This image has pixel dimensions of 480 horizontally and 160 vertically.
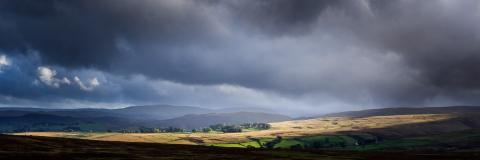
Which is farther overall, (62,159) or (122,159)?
(122,159)

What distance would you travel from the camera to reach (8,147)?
130125 millimetres

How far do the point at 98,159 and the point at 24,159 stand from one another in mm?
16297

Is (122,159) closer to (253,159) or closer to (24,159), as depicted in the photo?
(24,159)

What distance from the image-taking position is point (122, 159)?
371ft

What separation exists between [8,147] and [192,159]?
175 feet

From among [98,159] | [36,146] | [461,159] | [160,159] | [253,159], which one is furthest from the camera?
[461,159]

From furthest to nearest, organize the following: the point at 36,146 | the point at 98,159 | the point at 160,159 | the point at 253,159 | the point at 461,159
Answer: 1. the point at 461,159
2. the point at 36,146
3. the point at 253,159
4. the point at 160,159
5. the point at 98,159

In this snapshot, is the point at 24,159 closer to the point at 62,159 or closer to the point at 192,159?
the point at 62,159

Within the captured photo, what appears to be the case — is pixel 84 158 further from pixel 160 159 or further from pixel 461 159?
pixel 461 159

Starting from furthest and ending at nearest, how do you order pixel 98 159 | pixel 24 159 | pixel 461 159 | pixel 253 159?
pixel 461 159 < pixel 253 159 < pixel 98 159 < pixel 24 159

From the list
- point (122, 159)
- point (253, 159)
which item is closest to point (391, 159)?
point (253, 159)

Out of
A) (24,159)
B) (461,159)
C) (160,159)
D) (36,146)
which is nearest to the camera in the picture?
(24,159)

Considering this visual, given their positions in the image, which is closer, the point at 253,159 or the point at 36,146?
the point at 253,159

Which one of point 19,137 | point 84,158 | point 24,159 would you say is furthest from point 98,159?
point 19,137
